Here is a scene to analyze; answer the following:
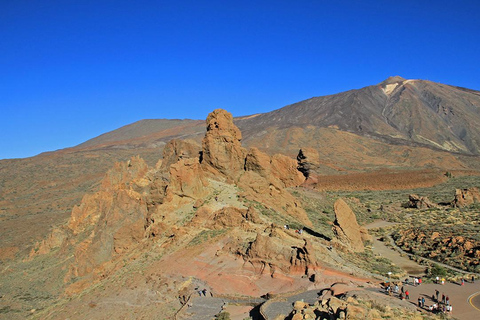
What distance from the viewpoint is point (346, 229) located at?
23984 mm

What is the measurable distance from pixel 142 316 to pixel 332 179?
53.5m

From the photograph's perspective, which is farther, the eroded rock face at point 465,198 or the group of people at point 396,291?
the eroded rock face at point 465,198

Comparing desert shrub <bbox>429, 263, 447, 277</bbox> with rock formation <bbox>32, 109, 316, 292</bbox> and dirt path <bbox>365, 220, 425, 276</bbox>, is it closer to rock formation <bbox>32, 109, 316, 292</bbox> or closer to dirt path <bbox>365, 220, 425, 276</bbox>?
dirt path <bbox>365, 220, 425, 276</bbox>

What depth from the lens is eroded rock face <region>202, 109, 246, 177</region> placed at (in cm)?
2608

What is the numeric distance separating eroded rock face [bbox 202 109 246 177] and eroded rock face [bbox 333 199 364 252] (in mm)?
7057

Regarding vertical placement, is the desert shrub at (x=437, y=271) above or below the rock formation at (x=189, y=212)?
below

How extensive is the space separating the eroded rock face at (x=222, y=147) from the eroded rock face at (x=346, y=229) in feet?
23.2

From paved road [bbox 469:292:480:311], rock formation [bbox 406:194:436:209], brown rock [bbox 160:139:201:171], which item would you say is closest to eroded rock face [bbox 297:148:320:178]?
rock formation [bbox 406:194:436:209]

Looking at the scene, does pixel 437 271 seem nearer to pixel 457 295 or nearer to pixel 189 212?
pixel 457 295

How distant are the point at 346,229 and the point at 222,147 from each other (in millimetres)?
9529


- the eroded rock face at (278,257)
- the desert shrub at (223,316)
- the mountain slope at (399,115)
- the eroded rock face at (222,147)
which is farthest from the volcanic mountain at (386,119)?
the desert shrub at (223,316)

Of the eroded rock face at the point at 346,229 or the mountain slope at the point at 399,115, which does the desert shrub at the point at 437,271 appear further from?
the mountain slope at the point at 399,115

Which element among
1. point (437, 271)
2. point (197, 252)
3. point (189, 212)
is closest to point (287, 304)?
point (197, 252)

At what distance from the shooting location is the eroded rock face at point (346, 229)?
2340cm
